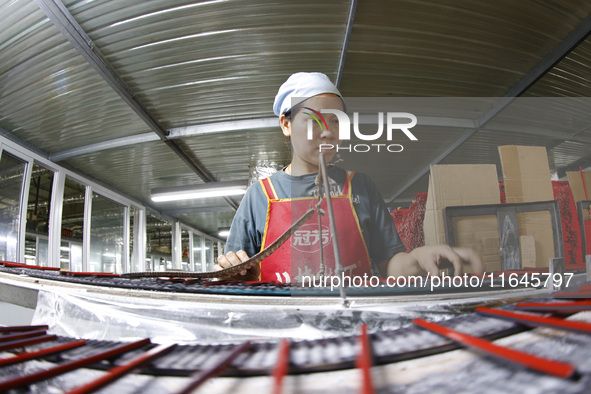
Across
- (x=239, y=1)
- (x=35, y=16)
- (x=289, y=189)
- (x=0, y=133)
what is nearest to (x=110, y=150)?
(x=0, y=133)

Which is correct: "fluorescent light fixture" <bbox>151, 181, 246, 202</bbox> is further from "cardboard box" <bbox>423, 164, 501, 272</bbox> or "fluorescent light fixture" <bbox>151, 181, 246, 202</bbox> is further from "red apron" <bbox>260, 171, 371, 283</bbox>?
"cardboard box" <bbox>423, 164, 501, 272</bbox>

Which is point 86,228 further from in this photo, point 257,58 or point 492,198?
point 492,198

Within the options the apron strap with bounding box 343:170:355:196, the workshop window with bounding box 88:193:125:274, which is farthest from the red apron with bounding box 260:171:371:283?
the workshop window with bounding box 88:193:125:274

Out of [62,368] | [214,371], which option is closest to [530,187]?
[214,371]

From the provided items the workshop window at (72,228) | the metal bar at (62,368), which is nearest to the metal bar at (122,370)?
the metal bar at (62,368)

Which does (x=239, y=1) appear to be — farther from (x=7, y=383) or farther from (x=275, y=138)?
(x=7, y=383)

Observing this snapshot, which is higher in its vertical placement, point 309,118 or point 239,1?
point 239,1

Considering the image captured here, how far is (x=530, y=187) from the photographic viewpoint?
2.83 feet

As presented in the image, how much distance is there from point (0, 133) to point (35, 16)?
226cm

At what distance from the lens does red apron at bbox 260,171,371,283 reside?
87cm

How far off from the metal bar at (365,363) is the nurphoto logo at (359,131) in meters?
0.58

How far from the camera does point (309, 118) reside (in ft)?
2.97

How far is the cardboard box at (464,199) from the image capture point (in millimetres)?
846

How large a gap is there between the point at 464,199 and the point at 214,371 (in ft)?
2.66
